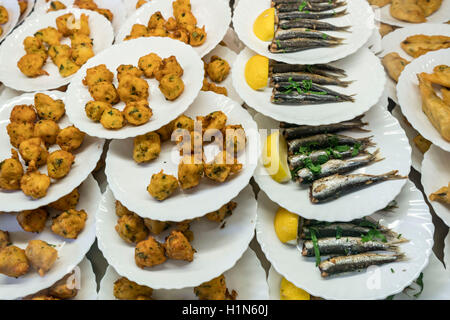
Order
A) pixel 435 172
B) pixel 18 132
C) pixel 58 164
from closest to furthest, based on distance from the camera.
Answer: pixel 58 164, pixel 435 172, pixel 18 132

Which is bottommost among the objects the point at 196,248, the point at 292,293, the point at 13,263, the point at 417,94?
the point at 292,293

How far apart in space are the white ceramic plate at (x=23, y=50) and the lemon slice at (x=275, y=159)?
172 cm

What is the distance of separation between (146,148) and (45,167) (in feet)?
2.54

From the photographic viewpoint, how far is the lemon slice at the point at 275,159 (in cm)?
224

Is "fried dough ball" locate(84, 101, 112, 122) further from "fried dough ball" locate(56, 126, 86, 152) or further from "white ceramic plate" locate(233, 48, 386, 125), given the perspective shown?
"white ceramic plate" locate(233, 48, 386, 125)

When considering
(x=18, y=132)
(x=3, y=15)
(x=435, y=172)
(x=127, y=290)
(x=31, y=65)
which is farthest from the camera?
(x=3, y=15)

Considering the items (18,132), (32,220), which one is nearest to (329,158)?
(32,220)

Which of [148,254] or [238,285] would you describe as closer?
[148,254]

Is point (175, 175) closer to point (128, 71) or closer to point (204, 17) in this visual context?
point (128, 71)

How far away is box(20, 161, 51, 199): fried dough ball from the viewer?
2.19 metres

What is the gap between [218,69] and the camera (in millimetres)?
2881

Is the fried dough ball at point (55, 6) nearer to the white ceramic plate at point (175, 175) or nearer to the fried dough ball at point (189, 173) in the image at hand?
the white ceramic plate at point (175, 175)

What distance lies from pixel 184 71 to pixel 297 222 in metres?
1.26

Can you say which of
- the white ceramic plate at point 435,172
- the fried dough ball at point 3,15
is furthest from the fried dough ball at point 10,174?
the white ceramic plate at point 435,172
